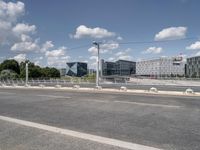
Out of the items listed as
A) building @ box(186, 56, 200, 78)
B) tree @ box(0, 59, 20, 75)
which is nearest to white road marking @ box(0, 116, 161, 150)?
tree @ box(0, 59, 20, 75)

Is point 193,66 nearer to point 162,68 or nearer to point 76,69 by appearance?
point 162,68

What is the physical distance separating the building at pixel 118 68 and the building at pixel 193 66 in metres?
39.7

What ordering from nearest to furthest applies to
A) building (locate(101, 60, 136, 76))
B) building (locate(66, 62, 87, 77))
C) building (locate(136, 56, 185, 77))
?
1. building (locate(66, 62, 87, 77))
2. building (locate(101, 60, 136, 76))
3. building (locate(136, 56, 185, 77))

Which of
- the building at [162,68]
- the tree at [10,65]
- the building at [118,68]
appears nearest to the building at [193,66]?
the building at [162,68]

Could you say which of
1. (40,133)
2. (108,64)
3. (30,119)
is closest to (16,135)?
(40,133)

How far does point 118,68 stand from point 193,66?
4593 cm

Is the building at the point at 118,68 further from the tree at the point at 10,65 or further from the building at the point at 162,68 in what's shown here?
the tree at the point at 10,65

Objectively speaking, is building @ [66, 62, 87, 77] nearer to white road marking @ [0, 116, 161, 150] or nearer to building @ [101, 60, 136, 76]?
building @ [101, 60, 136, 76]

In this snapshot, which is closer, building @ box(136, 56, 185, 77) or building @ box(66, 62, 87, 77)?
building @ box(66, 62, 87, 77)

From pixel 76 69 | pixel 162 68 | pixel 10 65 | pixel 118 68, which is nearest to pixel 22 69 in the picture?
pixel 10 65

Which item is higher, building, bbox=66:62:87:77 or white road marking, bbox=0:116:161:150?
building, bbox=66:62:87:77

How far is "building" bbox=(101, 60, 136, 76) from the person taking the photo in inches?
5404

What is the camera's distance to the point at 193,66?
443ft

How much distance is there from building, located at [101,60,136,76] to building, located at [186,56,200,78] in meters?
39.7
